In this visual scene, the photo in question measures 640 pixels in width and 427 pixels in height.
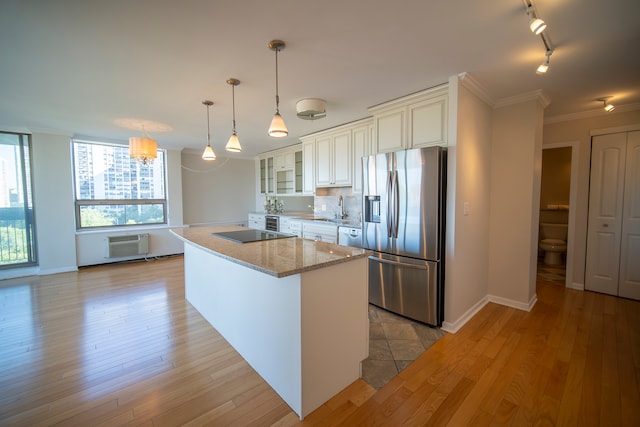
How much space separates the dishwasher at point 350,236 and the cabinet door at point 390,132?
103 cm

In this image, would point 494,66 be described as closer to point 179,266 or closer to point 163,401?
point 163,401

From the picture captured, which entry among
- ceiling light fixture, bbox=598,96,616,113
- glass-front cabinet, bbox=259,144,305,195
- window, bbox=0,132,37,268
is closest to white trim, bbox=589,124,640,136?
ceiling light fixture, bbox=598,96,616,113

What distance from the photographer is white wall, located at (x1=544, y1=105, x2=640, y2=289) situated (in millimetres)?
3369

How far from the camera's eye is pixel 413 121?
276cm

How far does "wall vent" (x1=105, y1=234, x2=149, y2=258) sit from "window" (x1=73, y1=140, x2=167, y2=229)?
430 millimetres

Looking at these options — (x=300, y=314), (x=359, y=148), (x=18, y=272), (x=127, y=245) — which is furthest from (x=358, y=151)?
(x=18, y=272)

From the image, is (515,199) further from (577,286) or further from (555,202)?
(555,202)

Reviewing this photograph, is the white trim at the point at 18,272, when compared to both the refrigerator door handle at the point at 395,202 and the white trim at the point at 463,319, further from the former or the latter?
the white trim at the point at 463,319

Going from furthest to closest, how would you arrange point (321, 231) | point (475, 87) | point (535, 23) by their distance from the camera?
point (321, 231) → point (475, 87) → point (535, 23)

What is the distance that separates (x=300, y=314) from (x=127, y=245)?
5077 millimetres

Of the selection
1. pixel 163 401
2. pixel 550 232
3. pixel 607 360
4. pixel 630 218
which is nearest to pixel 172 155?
pixel 163 401

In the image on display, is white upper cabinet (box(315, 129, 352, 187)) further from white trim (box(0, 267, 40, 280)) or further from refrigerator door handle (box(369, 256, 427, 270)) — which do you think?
white trim (box(0, 267, 40, 280))

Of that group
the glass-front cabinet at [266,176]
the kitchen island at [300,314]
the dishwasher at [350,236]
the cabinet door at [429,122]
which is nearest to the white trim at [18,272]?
the glass-front cabinet at [266,176]

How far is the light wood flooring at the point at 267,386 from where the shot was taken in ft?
5.09
